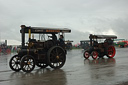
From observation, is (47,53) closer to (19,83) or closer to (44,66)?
(44,66)

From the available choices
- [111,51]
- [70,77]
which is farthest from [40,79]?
[111,51]

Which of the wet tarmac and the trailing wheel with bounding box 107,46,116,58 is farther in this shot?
the trailing wheel with bounding box 107,46,116,58

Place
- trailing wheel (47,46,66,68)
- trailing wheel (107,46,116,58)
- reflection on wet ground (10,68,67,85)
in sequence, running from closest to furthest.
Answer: reflection on wet ground (10,68,67,85) → trailing wheel (47,46,66,68) → trailing wheel (107,46,116,58)

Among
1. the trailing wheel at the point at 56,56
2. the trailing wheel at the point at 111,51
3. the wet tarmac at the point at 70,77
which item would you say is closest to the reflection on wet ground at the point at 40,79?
the wet tarmac at the point at 70,77

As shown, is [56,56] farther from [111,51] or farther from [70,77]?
[111,51]

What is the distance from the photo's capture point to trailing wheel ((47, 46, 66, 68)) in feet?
32.0

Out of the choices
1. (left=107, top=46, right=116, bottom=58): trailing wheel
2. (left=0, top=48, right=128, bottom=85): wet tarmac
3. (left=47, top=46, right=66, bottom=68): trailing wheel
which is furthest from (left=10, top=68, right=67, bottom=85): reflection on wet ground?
(left=107, top=46, right=116, bottom=58): trailing wheel

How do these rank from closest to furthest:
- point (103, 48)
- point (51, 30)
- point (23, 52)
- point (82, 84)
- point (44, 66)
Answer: point (82, 84)
point (23, 52)
point (51, 30)
point (44, 66)
point (103, 48)

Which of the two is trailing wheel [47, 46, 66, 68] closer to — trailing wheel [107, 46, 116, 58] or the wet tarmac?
the wet tarmac

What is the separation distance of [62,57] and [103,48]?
793 cm

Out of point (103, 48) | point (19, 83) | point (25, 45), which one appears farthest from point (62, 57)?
point (103, 48)

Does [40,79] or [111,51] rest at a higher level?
[111,51]

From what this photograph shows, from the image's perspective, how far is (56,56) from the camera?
10.0 meters

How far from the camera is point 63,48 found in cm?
1059
